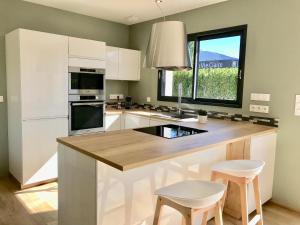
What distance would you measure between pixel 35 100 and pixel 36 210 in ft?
4.15

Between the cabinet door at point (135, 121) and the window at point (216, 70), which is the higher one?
the window at point (216, 70)

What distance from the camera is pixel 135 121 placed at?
3711mm

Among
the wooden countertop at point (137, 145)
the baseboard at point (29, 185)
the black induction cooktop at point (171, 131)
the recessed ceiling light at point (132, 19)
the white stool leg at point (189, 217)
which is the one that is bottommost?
the baseboard at point (29, 185)

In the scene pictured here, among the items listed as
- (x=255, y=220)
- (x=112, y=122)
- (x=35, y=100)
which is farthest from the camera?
(x=112, y=122)

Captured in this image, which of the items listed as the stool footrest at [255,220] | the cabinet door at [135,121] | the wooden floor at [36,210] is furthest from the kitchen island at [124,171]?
the cabinet door at [135,121]

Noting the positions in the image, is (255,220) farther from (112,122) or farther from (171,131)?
(112,122)

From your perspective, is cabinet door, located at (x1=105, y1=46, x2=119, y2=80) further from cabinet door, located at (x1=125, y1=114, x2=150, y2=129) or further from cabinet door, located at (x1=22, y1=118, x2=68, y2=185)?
cabinet door, located at (x1=22, y1=118, x2=68, y2=185)

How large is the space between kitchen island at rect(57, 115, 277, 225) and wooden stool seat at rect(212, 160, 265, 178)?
0.66 ft

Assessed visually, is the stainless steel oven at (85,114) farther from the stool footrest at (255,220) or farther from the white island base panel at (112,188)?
the stool footrest at (255,220)

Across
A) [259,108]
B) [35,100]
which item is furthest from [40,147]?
[259,108]

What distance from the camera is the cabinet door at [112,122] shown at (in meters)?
3.75

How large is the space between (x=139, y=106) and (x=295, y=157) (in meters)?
2.64

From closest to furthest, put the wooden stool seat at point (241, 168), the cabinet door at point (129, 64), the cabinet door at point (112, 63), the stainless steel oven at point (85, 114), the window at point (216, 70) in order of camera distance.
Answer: the wooden stool seat at point (241, 168) < the window at point (216, 70) < the stainless steel oven at point (85, 114) < the cabinet door at point (112, 63) < the cabinet door at point (129, 64)

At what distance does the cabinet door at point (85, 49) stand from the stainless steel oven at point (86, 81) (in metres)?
0.18
